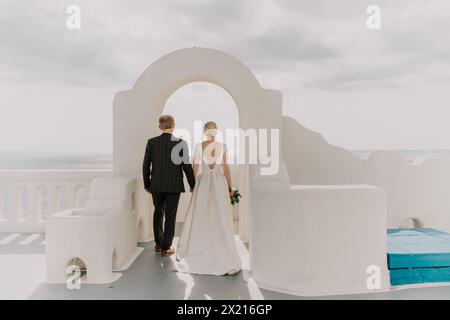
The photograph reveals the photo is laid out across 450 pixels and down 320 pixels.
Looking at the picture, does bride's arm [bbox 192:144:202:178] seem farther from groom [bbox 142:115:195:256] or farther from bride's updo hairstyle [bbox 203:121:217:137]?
bride's updo hairstyle [bbox 203:121:217:137]

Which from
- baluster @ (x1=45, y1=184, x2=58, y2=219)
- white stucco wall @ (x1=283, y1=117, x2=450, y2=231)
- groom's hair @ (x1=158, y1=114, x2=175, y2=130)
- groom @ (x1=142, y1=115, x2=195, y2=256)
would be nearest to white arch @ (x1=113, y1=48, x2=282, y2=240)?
white stucco wall @ (x1=283, y1=117, x2=450, y2=231)

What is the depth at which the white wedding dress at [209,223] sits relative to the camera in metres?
4.76

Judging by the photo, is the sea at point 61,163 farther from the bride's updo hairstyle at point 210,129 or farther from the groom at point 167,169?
the bride's updo hairstyle at point 210,129

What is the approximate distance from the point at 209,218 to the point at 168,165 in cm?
88

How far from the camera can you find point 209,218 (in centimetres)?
494

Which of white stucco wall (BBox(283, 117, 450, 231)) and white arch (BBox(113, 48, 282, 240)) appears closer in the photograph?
white arch (BBox(113, 48, 282, 240))

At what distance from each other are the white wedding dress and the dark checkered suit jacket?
0.59ft

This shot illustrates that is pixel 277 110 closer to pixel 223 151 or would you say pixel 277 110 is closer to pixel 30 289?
pixel 223 151

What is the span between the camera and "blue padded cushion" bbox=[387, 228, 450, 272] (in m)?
4.07

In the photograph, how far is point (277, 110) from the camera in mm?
6203

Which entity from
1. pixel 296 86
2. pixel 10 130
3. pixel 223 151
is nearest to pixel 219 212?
pixel 223 151

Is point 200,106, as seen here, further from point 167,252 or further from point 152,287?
point 152,287
